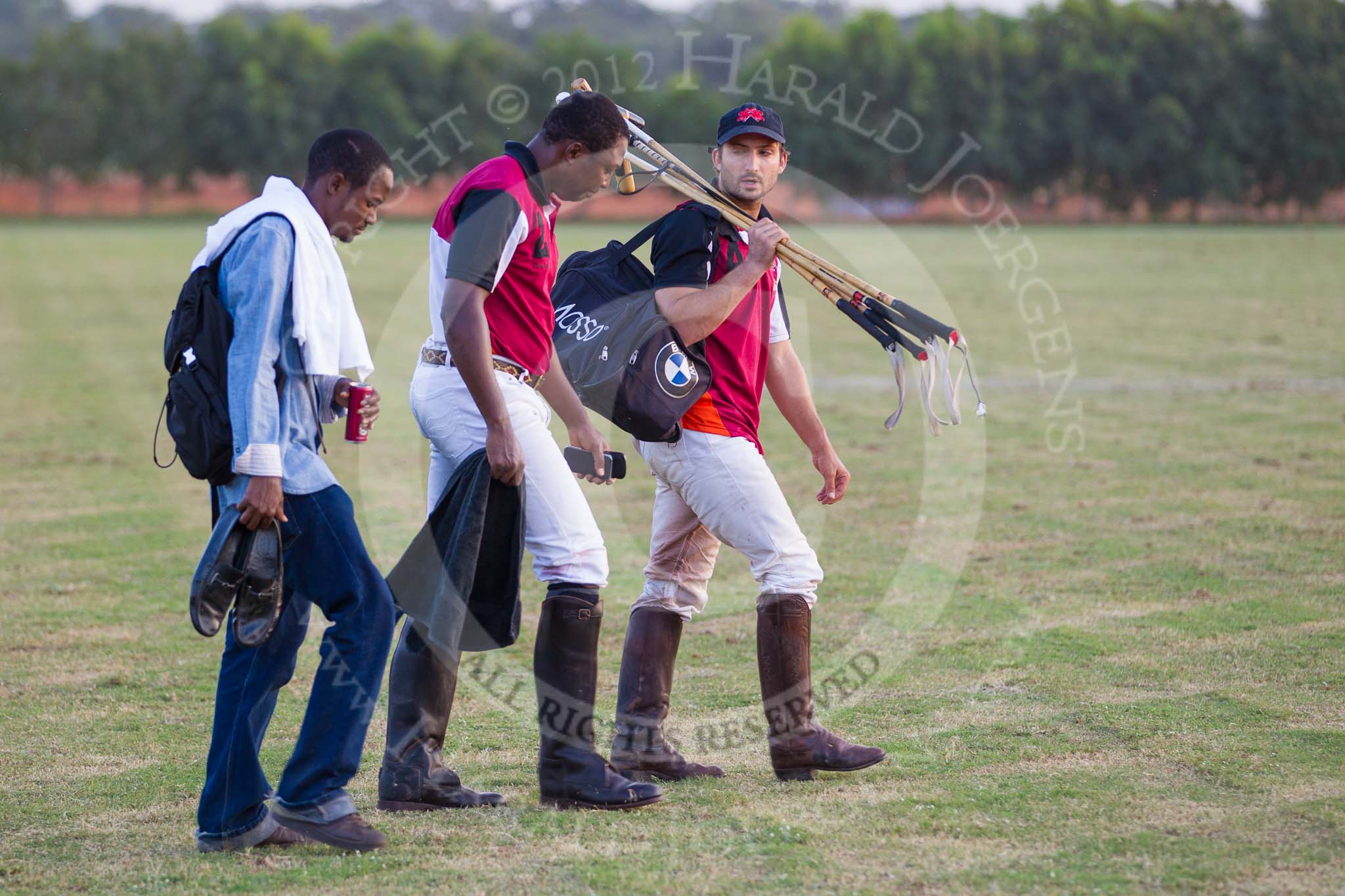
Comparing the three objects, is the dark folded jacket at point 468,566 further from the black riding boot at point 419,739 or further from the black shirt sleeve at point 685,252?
the black shirt sleeve at point 685,252

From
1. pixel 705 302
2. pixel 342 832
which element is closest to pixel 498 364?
pixel 705 302

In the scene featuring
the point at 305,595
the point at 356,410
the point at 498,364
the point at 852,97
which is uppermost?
the point at 852,97

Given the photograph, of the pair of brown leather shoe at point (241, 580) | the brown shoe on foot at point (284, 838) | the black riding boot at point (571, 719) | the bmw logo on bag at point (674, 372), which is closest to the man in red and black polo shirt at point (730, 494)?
the bmw logo on bag at point (674, 372)

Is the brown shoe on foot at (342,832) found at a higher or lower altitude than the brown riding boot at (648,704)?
lower

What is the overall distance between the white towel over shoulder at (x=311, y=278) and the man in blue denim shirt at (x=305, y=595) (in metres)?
0.02

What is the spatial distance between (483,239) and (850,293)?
1.49 metres

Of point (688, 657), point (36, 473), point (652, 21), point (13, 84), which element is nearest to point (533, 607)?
point (688, 657)

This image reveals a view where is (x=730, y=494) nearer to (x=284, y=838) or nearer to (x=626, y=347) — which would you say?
(x=626, y=347)

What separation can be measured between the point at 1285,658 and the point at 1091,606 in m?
1.12

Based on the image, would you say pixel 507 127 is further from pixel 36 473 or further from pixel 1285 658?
pixel 1285 658

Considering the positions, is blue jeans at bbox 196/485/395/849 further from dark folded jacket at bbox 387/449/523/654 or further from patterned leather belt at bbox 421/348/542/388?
patterned leather belt at bbox 421/348/542/388

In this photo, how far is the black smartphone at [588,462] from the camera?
16.0 ft

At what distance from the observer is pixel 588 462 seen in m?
4.89

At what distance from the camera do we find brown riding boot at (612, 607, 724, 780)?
4.99 metres
